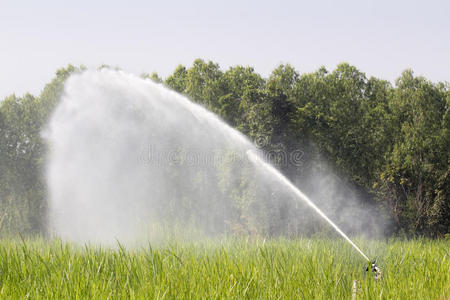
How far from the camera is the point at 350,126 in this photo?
1839 cm

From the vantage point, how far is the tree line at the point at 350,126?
16.1m

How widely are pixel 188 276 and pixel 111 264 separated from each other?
4.15 ft

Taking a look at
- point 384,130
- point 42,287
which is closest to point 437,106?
point 384,130

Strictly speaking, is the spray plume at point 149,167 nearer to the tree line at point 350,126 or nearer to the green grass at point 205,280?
the tree line at point 350,126

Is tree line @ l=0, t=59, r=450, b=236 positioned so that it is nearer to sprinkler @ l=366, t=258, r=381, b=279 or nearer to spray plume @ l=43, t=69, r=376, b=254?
spray plume @ l=43, t=69, r=376, b=254

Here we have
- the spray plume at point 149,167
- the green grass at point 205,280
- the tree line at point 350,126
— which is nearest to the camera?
the green grass at point 205,280

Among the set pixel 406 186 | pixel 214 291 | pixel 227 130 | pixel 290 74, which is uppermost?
pixel 290 74

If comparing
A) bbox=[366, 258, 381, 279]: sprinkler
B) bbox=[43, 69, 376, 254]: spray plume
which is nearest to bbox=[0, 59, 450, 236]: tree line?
bbox=[43, 69, 376, 254]: spray plume

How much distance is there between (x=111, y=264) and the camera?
260 inches

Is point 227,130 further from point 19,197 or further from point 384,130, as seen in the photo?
point 19,197

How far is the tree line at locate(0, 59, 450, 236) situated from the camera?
16.1m

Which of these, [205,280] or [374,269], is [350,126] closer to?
[374,269]

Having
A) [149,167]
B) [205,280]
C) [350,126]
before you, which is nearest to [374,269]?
[205,280]

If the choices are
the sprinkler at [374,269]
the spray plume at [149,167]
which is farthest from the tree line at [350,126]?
the sprinkler at [374,269]
